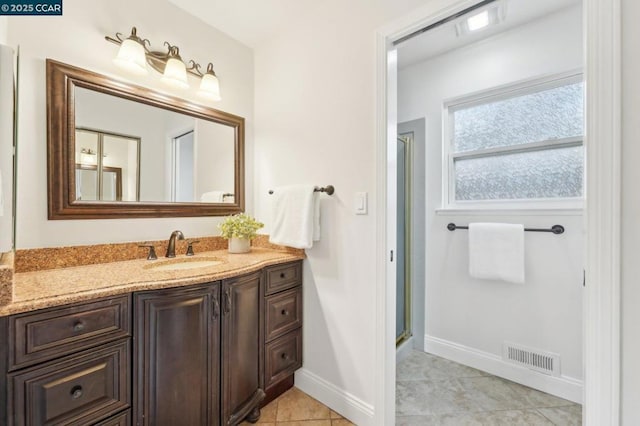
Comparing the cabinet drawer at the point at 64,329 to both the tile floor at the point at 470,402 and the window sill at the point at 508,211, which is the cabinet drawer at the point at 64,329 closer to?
the tile floor at the point at 470,402

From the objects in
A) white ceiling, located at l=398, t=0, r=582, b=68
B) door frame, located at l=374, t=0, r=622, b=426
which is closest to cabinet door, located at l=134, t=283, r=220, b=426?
door frame, located at l=374, t=0, r=622, b=426

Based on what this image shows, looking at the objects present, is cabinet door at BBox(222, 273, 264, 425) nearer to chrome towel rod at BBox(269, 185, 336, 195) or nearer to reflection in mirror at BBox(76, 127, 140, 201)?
A: chrome towel rod at BBox(269, 185, 336, 195)

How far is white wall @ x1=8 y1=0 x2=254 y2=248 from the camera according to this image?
4.10 feet

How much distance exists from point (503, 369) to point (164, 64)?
3.02m

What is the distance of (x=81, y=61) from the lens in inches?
55.0

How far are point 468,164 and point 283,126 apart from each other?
149 centimetres

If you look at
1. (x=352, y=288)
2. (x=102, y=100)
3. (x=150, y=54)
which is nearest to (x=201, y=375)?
(x=352, y=288)

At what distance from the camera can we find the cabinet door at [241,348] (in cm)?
133

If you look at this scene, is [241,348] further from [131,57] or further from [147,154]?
[131,57]

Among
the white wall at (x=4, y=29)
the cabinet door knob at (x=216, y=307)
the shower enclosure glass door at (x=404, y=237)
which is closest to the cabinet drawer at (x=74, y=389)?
the cabinet door knob at (x=216, y=307)

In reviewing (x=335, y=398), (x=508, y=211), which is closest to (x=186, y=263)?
(x=335, y=398)

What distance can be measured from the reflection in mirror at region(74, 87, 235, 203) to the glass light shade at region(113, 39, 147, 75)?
0.59 feet

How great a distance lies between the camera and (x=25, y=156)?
4.09 feet

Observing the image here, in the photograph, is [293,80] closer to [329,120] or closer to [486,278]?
[329,120]
